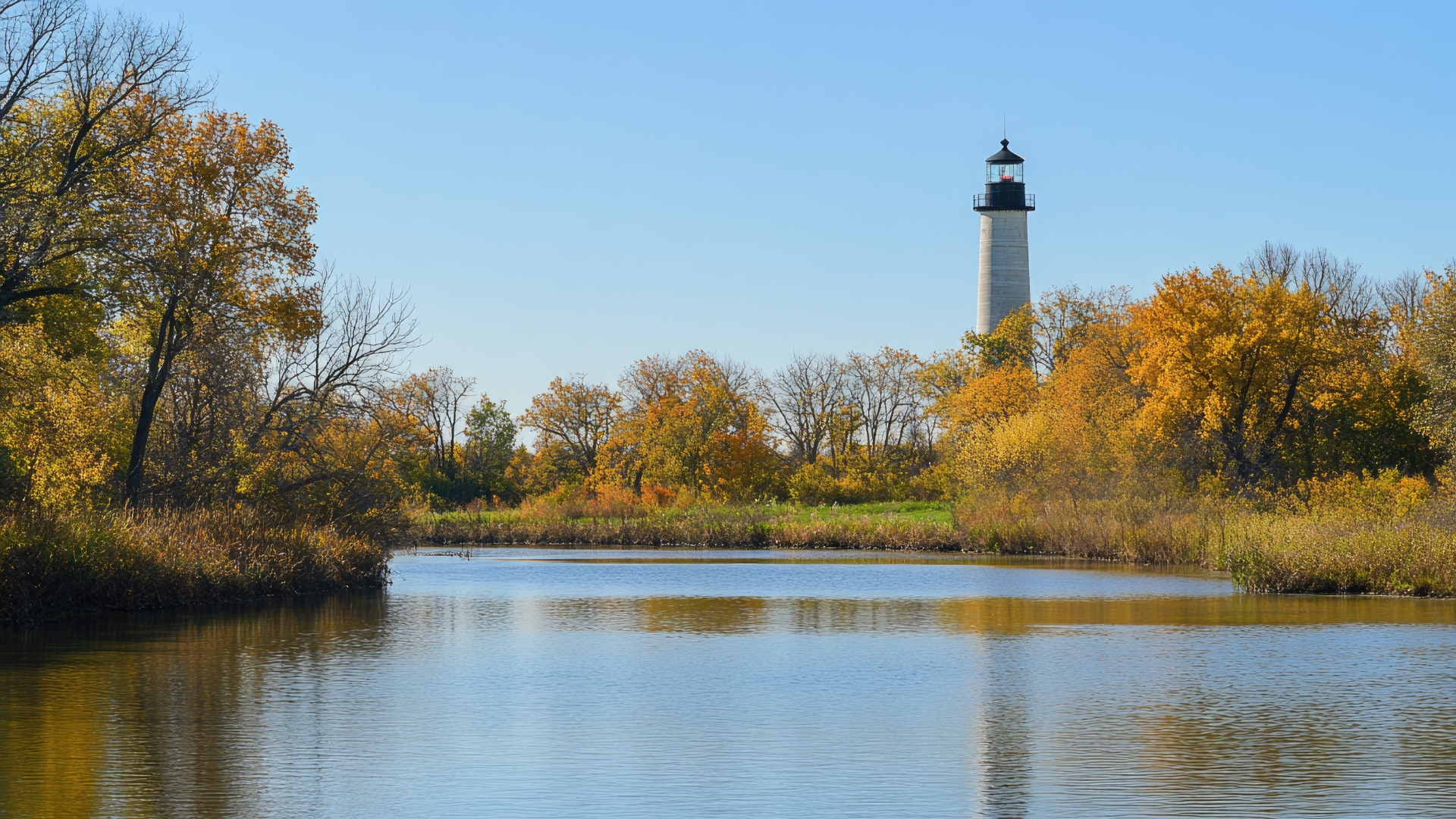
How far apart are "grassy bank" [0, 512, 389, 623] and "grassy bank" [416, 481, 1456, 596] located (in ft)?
18.6

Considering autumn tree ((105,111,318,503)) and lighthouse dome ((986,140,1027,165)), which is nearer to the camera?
autumn tree ((105,111,318,503))

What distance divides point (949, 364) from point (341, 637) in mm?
56971

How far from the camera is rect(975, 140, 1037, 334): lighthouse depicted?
68750 millimetres

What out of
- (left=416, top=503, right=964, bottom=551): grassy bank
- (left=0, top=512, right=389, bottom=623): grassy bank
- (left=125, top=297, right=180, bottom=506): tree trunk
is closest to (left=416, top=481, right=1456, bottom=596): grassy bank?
(left=416, top=503, right=964, bottom=551): grassy bank

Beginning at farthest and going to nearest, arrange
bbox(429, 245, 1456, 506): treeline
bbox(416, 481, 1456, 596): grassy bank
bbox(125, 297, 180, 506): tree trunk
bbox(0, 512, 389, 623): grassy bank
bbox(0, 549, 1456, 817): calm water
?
bbox(429, 245, 1456, 506): treeline < bbox(125, 297, 180, 506): tree trunk < bbox(416, 481, 1456, 596): grassy bank < bbox(0, 512, 389, 623): grassy bank < bbox(0, 549, 1456, 817): calm water

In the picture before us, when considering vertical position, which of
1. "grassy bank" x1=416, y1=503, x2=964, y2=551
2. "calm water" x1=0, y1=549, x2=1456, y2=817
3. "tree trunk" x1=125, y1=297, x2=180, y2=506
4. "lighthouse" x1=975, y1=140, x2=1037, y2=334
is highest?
"lighthouse" x1=975, y1=140, x2=1037, y2=334

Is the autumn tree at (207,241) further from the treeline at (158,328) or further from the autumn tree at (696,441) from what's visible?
the autumn tree at (696,441)

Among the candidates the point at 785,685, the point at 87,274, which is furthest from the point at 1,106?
the point at 785,685

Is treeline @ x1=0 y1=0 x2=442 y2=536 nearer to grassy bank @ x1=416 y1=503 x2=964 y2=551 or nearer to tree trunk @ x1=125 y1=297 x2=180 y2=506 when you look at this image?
tree trunk @ x1=125 y1=297 x2=180 y2=506

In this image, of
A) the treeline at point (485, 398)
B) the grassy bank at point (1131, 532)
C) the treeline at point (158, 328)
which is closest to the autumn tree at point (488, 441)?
the treeline at point (485, 398)

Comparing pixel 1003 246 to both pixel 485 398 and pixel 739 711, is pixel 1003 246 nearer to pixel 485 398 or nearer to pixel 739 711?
pixel 485 398

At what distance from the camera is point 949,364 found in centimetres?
7425

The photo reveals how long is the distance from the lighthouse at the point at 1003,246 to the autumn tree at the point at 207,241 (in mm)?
44243

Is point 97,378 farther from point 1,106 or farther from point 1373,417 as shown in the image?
point 1373,417
